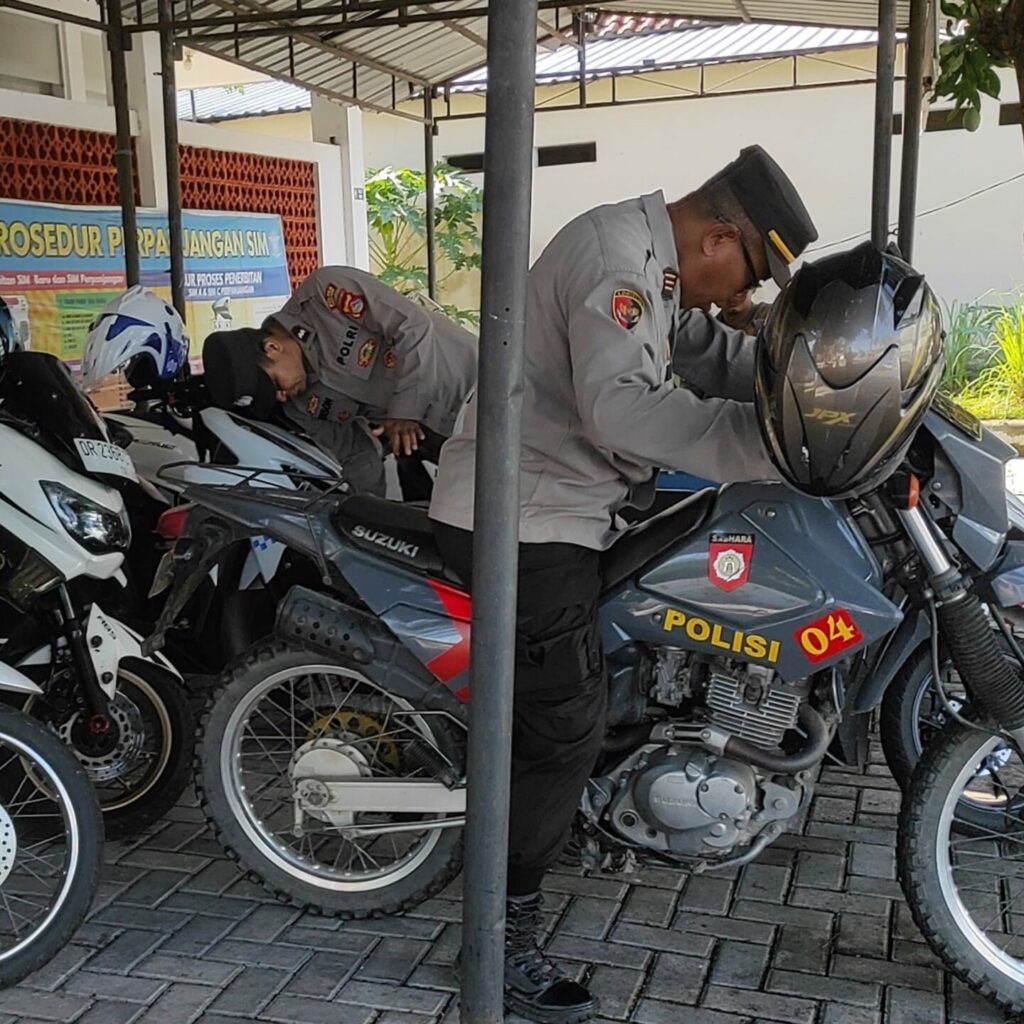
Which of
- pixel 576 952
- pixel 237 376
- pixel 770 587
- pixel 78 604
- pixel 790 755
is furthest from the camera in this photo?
pixel 237 376

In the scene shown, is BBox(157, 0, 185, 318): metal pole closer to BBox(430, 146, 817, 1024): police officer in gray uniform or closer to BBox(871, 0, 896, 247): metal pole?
BBox(871, 0, 896, 247): metal pole

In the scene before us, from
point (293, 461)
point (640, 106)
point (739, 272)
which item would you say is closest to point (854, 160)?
point (640, 106)

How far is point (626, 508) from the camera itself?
9.82 feet

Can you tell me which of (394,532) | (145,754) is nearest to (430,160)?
(145,754)

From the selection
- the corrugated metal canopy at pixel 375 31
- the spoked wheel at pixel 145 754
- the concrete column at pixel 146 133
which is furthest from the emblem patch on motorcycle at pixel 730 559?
the concrete column at pixel 146 133

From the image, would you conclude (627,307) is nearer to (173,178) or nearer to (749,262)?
(749,262)

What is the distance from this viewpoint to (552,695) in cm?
265

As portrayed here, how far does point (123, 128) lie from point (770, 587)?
15.9 ft

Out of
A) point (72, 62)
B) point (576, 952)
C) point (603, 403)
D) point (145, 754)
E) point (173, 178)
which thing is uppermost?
point (72, 62)

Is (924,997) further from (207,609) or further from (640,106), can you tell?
(640,106)

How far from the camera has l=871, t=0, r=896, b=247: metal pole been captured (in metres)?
5.07

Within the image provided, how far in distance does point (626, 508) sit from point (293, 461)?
1.54m

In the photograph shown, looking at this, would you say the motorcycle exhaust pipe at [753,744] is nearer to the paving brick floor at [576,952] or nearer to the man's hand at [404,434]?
the paving brick floor at [576,952]

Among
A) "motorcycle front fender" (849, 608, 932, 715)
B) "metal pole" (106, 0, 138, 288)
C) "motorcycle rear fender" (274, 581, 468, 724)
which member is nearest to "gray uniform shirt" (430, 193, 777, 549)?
"motorcycle rear fender" (274, 581, 468, 724)
